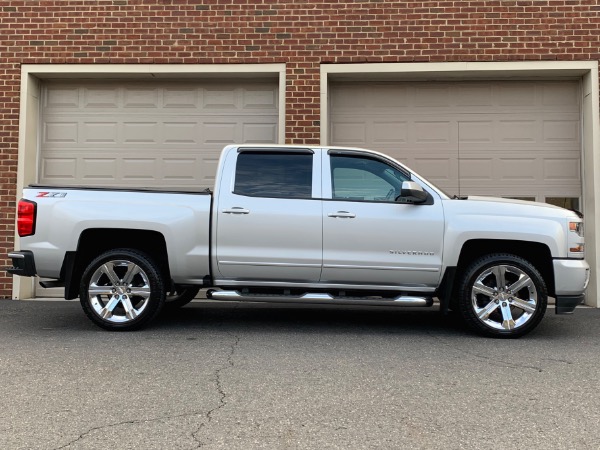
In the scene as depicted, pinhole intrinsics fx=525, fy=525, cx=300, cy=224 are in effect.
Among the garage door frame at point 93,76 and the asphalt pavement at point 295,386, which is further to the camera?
the garage door frame at point 93,76

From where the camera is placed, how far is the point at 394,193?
227 inches

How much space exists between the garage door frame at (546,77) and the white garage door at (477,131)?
0.16 meters

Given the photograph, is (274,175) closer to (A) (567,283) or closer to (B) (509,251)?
(B) (509,251)

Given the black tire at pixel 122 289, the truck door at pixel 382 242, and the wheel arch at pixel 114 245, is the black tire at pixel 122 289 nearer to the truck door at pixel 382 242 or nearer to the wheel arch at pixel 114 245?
the wheel arch at pixel 114 245

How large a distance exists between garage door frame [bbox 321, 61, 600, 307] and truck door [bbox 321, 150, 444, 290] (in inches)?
123

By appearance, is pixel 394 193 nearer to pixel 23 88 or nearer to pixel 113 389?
pixel 113 389

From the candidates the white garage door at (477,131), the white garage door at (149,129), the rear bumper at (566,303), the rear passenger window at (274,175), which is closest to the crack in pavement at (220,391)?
the rear passenger window at (274,175)

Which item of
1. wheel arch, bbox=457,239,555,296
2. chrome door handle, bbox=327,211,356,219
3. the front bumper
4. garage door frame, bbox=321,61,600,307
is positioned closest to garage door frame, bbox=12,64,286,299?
garage door frame, bbox=321,61,600,307

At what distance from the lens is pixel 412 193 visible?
5461 mm

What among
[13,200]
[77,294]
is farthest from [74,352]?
[13,200]

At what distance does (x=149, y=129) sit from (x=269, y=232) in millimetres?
4383

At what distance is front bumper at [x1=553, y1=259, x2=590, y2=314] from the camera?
5.53 m

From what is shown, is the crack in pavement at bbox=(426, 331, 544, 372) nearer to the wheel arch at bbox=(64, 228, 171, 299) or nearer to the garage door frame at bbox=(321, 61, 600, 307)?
the wheel arch at bbox=(64, 228, 171, 299)

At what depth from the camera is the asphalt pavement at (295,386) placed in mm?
3029
